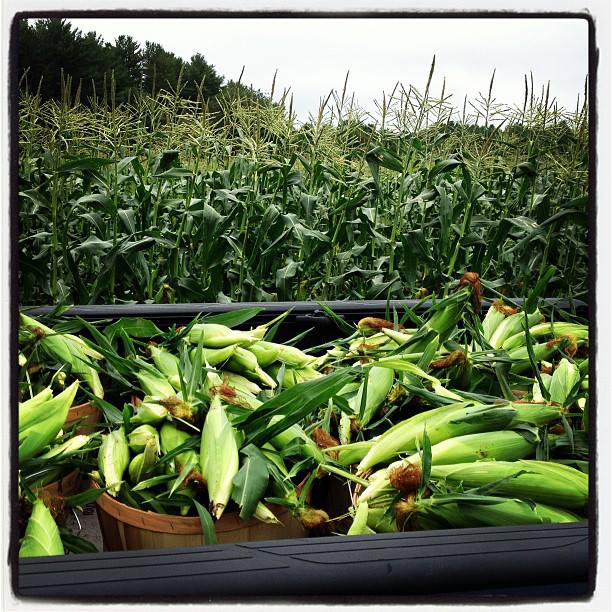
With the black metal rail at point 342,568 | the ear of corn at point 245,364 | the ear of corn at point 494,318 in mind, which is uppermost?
the ear of corn at point 494,318

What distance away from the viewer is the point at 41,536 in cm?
104

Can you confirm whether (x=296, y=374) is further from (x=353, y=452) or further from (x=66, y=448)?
(x=66, y=448)

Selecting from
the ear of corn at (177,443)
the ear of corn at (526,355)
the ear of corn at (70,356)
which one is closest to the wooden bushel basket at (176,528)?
the ear of corn at (177,443)

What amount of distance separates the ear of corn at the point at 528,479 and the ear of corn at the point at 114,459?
2.02ft

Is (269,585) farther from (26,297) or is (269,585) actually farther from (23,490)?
(26,297)

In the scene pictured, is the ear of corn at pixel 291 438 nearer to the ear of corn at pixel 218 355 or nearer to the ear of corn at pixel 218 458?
the ear of corn at pixel 218 458

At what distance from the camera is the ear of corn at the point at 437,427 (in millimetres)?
1277

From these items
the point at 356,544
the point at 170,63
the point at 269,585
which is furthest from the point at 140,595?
the point at 170,63

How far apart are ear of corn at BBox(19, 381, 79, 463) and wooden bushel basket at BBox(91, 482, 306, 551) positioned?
0.17 metres

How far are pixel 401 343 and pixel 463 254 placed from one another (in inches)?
96.0

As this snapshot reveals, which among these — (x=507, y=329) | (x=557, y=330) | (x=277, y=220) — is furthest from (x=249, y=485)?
(x=277, y=220)

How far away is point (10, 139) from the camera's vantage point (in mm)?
607

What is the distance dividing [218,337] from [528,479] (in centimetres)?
96

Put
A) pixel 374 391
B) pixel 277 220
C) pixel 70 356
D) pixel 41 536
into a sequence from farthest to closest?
pixel 277 220, pixel 70 356, pixel 374 391, pixel 41 536
